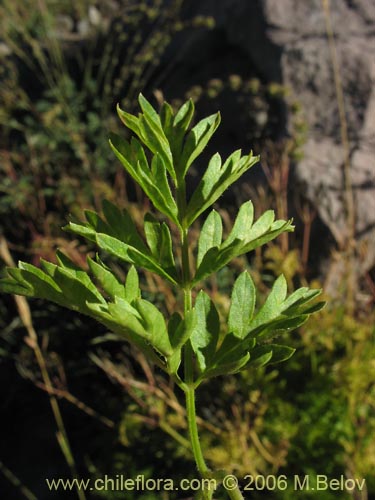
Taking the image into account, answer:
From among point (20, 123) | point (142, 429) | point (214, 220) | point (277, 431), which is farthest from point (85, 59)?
point (214, 220)

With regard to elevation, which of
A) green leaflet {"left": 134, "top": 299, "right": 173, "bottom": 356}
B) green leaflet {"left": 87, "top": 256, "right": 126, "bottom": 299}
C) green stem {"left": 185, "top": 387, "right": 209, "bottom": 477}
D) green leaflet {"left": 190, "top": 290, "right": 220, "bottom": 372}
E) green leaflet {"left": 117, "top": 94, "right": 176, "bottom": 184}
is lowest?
green stem {"left": 185, "top": 387, "right": 209, "bottom": 477}

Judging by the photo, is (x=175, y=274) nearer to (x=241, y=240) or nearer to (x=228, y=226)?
(x=241, y=240)

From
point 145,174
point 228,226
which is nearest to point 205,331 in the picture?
point 145,174

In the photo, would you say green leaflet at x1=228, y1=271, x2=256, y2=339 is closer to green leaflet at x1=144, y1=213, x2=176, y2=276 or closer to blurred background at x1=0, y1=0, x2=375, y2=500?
green leaflet at x1=144, y1=213, x2=176, y2=276

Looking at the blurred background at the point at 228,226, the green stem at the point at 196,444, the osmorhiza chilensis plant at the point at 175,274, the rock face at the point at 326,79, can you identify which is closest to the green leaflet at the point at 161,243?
the osmorhiza chilensis plant at the point at 175,274

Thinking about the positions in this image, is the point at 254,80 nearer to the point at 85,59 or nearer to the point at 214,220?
the point at 85,59

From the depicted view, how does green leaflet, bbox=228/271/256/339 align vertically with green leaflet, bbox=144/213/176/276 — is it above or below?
below

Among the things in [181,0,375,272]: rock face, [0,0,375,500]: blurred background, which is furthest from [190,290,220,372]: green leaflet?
[181,0,375,272]: rock face
